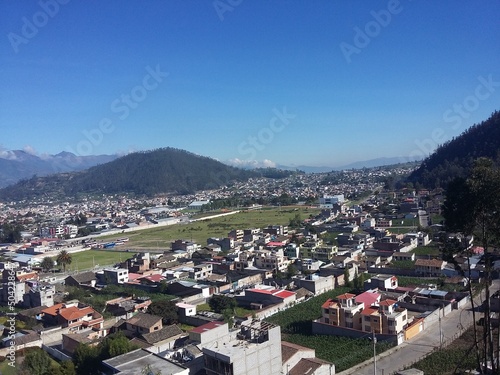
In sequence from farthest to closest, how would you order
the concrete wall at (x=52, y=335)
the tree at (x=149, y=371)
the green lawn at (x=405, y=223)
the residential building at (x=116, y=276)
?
the green lawn at (x=405, y=223)
the residential building at (x=116, y=276)
the concrete wall at (x=52, y=335)
the tree at (x=149, y=371)

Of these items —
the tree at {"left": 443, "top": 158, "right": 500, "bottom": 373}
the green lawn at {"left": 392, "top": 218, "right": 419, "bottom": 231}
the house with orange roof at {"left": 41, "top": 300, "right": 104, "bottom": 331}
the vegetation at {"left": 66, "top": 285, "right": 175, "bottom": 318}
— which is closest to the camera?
the tree at {"left": 443, "top": 158, "right": 500, "bottom": 373}

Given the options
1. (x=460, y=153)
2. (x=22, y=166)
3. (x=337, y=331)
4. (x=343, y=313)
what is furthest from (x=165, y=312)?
(x=22, y=166)

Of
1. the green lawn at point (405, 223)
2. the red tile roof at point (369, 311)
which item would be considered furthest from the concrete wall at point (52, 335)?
the green lawn at point (405, 223)

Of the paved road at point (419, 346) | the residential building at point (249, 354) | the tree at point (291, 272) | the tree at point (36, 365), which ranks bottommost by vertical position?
the paved road at point (419, 346)

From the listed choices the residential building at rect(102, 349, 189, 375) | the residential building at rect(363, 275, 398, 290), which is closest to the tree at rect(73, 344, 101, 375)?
the residential building at rect(102, 349, 189, 375)

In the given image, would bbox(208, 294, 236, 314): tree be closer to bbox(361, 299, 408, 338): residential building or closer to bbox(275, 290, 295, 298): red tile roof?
bbox(275, 290, 295, 298): red tile roof

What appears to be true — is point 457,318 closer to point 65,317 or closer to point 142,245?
point 65,317

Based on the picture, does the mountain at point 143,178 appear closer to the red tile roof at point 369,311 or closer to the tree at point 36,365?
the red tile roof at point 369,311
